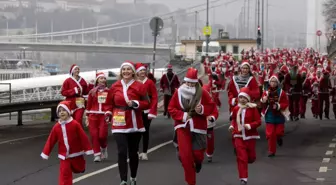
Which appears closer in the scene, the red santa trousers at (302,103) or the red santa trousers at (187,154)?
the red santa trousers at (187,154)

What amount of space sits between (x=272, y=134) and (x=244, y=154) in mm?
3966

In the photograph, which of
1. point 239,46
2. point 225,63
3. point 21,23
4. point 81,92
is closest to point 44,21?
point 21,23

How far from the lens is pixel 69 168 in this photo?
972 centimetres

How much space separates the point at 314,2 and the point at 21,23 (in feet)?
298

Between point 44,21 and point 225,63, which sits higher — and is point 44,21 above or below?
above

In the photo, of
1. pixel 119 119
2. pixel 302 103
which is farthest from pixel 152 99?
pixel 302 103

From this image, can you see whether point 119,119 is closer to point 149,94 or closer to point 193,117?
point 193,117

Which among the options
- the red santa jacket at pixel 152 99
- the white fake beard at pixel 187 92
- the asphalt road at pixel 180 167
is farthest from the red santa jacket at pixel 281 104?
the white fake beard at pixel 187 92

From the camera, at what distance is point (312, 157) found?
15.0 m

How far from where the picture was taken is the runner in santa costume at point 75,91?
14.9 m

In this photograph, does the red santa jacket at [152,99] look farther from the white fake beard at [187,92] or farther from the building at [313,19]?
the building at [313,19]

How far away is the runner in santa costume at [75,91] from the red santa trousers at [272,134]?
3846 millimetres

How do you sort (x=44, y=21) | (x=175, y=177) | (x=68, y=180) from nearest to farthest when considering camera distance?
(x=68, y=180)
(x=175, y=177)
(x=44, y=21)

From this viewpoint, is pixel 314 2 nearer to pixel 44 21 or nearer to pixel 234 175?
A: pixel 44 21
